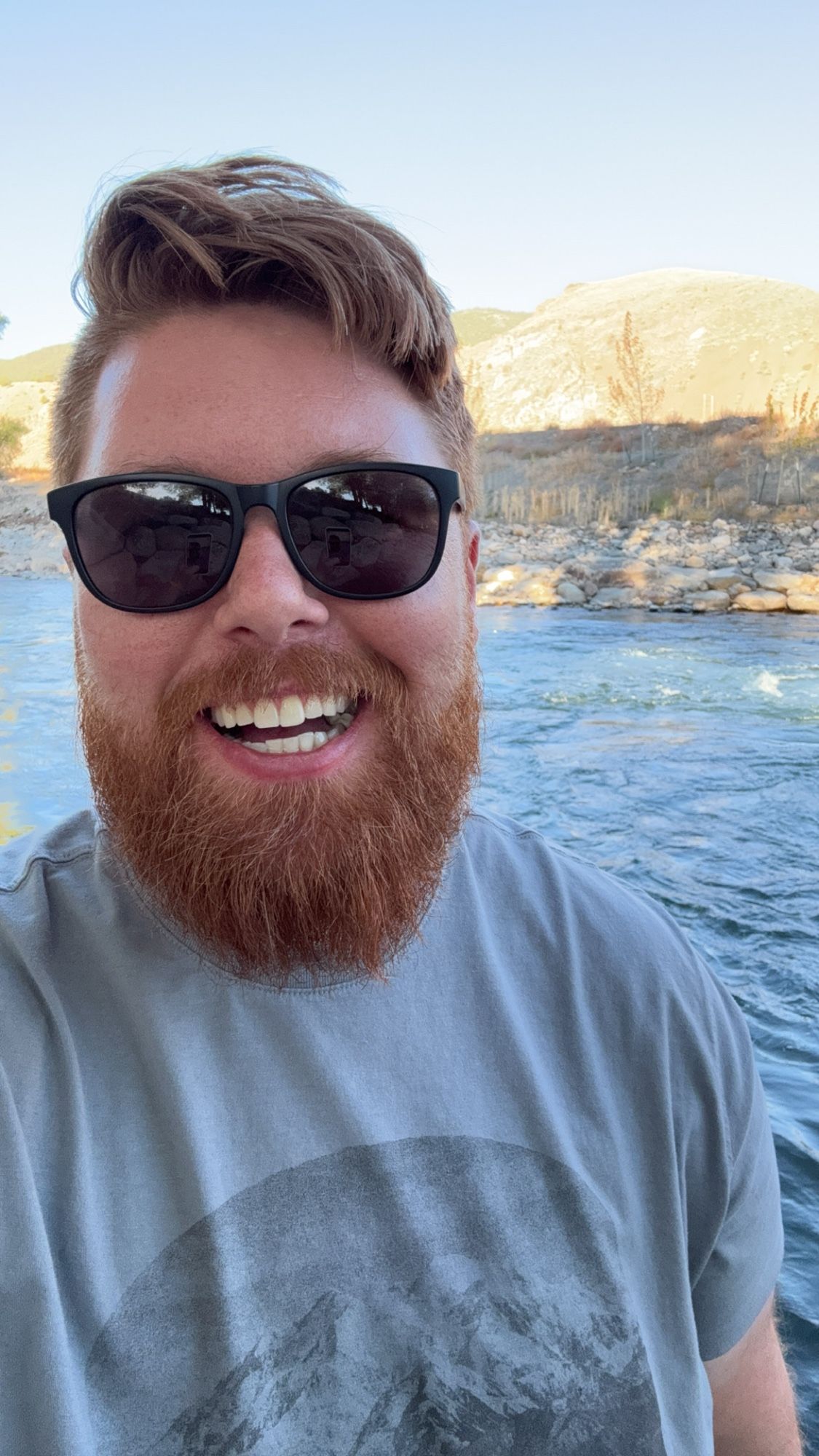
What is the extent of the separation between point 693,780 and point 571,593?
9.23m

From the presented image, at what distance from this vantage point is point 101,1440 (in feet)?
3.00

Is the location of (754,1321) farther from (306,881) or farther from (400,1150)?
(306,881)

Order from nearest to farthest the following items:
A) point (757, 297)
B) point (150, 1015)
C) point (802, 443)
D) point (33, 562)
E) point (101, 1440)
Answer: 1. point (101, 1440)
2. point (150, 1015)
3. point (33, 562)
4. point (802, 443)
5. point (757, 297)

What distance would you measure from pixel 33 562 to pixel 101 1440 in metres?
24.4

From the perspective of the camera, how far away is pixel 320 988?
1143 mm

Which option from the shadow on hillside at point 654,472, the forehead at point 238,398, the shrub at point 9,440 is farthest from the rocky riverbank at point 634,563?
the forehead at point 238,398

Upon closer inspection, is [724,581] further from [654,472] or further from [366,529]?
[654,472]

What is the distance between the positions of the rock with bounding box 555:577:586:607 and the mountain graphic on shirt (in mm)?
15555

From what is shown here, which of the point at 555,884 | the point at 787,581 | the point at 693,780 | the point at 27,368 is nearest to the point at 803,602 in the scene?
the point at 787,581

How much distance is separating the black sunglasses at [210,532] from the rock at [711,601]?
49.4ft

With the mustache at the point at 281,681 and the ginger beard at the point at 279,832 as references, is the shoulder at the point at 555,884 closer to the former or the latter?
the ginger beard at the point at 279,832

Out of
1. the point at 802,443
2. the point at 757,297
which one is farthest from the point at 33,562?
the point at 757,297

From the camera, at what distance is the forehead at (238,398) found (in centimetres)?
120

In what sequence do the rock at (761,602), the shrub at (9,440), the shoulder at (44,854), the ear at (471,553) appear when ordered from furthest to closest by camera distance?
the shrub at (9,440), the rock at (761,602), the ear at (471,553), the shoulder at (44,854)
